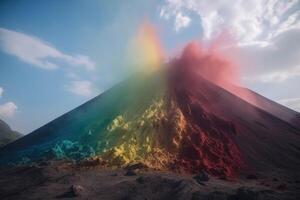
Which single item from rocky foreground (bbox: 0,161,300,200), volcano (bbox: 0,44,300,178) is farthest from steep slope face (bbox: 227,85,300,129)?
rocky foreground (bbox: 0,161,300,200)

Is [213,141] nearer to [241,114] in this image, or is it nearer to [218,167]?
[218,167]

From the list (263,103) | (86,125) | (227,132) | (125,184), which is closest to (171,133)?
(227,132)

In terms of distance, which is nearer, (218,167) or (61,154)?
(218,167)

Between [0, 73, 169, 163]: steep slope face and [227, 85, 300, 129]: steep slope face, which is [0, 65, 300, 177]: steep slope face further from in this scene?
[227, 85, 300, 129]: steep slope face

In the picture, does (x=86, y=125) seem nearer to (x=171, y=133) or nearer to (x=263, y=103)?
(x=171, y=133)

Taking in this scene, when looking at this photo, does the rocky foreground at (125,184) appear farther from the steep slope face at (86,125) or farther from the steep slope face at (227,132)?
the steep slope face at (86,125)

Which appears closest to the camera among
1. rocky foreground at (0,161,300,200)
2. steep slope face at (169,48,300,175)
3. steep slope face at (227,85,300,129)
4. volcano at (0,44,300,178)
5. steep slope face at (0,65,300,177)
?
rocky foreground at (0,161,300,200)

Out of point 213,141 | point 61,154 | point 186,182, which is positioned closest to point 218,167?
point 213,141

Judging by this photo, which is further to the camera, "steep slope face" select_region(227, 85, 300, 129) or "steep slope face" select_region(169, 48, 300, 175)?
"steep slope face" select_region(227, 85, 300, 129)
